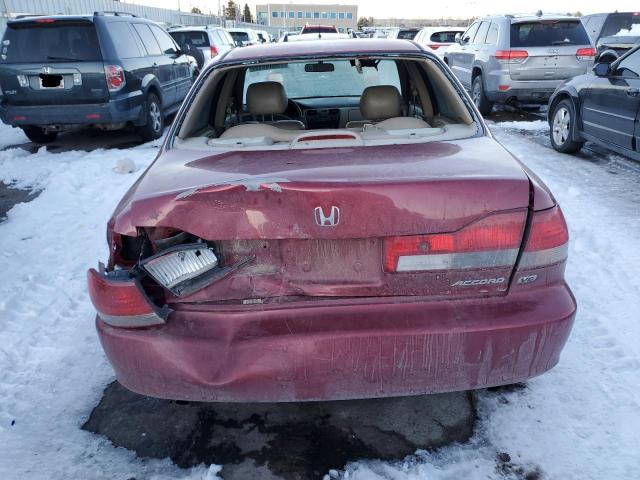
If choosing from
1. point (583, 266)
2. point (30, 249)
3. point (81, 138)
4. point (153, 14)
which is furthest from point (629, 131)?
point (153, 14)

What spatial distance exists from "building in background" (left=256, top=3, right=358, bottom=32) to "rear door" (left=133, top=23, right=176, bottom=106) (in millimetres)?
82552

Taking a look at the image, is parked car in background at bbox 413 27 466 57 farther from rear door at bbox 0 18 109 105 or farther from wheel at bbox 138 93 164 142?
rear door at bbox 0 18 109 105

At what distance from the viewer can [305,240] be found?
1.96m

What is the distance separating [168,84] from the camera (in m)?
9.88

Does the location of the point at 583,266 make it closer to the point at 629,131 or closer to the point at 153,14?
the point at 629,131

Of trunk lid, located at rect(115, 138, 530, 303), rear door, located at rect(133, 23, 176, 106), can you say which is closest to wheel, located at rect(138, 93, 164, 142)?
rear door, located at rect(133, 23, 176, 106)

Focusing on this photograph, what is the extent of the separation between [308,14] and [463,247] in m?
98.0

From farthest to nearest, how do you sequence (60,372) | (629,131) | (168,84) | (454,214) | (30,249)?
1. (168,84)
2. (629,131)
3. (30,249)
4. (60,372)
5. (454,214)

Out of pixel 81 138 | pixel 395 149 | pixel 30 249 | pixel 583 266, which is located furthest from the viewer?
pixel 81 138

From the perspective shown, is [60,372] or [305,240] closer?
[305,240]

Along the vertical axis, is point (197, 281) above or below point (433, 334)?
above

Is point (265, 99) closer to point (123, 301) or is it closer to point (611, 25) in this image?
point (123, 301)

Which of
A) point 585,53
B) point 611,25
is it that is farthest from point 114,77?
Answer: point 611,25

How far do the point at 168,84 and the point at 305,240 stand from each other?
29.1 ft
